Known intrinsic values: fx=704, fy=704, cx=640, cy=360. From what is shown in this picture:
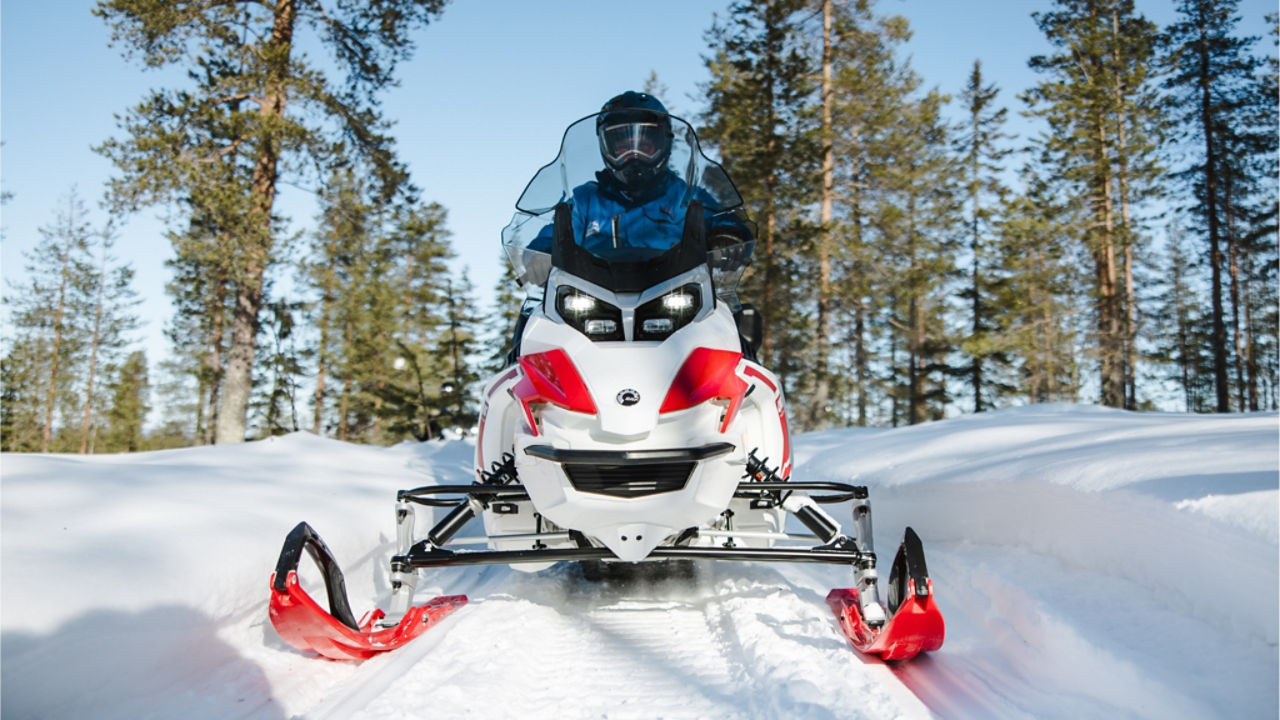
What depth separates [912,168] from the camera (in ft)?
59.2

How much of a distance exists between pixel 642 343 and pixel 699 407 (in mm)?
384

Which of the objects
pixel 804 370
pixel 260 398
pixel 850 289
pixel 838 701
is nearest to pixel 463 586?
pixel 838 701

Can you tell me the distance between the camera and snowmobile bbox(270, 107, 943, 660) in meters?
2.71

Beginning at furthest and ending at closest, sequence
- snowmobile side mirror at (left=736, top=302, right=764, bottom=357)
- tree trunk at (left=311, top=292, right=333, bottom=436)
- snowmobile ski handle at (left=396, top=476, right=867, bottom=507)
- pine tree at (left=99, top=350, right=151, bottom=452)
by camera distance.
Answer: pine tree at (left=99, top=350, right=151, bottom=452) → tree trunk at (left=311, top=292, right=333, bottom=436) → snowmobile side mirror at (left=736, top=302, right=764, bottom=357) → snowmobile ski handle at (left=396, top=476, right=867, bottom=507)

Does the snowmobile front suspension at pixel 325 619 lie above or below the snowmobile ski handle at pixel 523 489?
below

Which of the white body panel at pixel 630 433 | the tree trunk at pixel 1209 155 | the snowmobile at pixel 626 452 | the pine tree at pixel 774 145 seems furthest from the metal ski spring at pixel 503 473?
the tree trunk at pixel 1209 155

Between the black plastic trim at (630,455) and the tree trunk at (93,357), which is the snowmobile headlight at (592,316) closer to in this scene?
the black plastic trim at (630,455)

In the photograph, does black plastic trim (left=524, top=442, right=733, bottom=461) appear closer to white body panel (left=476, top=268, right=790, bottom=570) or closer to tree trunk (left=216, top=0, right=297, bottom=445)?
white body panel (left=476, top=268, right=790, bottom=570)

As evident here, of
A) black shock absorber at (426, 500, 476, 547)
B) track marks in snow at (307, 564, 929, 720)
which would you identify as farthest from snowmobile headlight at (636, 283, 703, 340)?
track marks in snow at (307, 564, 929, 720)

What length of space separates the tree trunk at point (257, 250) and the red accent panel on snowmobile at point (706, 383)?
31.1ft

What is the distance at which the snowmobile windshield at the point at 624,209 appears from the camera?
330 cm

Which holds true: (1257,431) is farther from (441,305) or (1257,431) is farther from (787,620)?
(441,305)

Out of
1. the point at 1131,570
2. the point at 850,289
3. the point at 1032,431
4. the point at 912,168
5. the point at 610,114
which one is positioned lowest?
the point at 1131,570

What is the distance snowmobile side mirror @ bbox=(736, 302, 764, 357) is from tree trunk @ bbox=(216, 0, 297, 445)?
8.83 metres
